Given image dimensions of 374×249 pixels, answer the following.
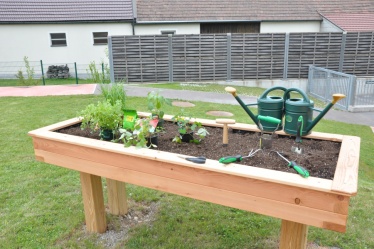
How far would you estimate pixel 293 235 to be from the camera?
6.07ft

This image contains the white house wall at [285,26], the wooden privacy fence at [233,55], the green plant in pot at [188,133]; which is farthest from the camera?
the white house wall at [285,26]

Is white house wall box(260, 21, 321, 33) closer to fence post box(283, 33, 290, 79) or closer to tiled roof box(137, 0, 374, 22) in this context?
tiled roof box(137, 0, 374, 22)

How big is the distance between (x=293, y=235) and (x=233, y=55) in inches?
438

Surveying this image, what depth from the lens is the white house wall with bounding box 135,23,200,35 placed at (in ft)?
49.4

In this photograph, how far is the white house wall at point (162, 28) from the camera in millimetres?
15055

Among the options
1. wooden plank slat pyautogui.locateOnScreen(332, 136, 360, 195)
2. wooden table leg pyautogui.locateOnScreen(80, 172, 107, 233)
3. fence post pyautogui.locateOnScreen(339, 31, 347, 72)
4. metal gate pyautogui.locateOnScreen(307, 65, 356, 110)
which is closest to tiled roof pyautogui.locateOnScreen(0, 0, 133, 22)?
metal gate pyautogui.locateOnScreen(307, 65, 356, 110)

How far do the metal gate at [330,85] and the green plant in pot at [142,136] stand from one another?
847 centimetres

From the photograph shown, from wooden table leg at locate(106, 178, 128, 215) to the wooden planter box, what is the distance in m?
0.37

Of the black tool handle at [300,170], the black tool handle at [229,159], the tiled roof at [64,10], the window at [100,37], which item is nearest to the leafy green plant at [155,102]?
the black tool handle at [229,159]

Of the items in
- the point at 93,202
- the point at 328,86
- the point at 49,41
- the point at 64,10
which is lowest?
the point at 93,202

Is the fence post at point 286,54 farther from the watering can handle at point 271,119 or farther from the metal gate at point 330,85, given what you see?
the watering can handle at point 271,119

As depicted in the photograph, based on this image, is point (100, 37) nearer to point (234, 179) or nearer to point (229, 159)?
point (229, 159)

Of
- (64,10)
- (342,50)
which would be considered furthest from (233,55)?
(64,10)

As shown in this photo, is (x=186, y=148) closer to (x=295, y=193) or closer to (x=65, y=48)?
(x=295, y=193)
